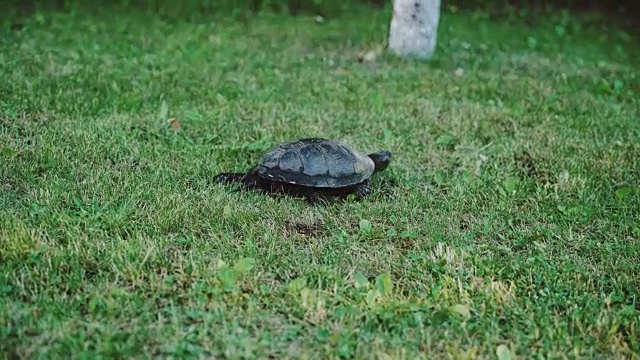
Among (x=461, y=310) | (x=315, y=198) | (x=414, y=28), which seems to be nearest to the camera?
(x=461, y=310)

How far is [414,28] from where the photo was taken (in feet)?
25.2

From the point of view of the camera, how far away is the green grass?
268 centimetres

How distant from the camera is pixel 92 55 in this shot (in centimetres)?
707

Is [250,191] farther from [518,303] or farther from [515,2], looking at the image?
[515,2]

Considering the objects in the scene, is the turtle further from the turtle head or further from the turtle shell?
the turtle head

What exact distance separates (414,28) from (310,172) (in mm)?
4395

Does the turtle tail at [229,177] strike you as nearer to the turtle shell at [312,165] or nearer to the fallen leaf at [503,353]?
the turtle shell at [312,165]

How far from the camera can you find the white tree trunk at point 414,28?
7.57 m

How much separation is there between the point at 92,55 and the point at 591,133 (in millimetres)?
5073

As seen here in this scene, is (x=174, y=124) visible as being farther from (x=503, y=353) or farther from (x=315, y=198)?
(x=503, y=353)

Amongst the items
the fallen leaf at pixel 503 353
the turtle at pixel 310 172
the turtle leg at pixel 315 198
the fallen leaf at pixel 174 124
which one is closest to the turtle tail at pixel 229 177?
the turtle at pixel 310 172

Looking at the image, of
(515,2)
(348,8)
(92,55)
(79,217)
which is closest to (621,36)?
(515,2)

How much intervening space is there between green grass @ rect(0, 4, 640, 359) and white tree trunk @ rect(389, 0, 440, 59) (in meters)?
0.55

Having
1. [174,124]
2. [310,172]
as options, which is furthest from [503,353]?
[174,124]
